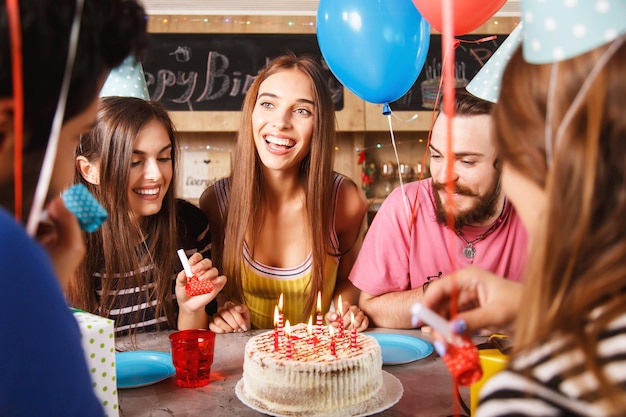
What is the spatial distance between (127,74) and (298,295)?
3.49ft

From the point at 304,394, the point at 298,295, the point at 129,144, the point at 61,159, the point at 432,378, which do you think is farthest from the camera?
the point at 298,295

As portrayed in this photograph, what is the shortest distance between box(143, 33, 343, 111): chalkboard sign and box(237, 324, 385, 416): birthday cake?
11.1 ft

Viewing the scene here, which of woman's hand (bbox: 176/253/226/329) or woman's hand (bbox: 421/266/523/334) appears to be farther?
woman's hand (bbox: 176/253/226/329)

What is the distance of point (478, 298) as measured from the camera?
0.93 m

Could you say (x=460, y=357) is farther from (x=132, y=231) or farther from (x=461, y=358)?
(x=132, y=231)

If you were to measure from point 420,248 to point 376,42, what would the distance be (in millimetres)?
799

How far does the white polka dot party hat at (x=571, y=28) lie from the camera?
698mm

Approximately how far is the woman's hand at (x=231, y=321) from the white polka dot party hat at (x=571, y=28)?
1.32 m

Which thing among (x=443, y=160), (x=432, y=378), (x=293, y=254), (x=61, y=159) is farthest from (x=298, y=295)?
(x=61, y=159)

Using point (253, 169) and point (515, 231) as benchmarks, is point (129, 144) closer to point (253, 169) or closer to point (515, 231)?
point (253, 169)

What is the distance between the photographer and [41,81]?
2.25ft

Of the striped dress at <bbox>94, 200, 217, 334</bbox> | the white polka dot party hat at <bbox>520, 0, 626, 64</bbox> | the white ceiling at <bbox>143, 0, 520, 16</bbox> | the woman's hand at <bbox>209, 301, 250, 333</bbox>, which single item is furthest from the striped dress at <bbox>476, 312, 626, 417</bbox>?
the white ceiling at <bbox>143, 0, 520, 16</bbox>

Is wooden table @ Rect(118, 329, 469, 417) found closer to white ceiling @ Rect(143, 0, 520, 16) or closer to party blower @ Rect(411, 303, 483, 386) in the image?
party blower @ Rect(411, 303, 483, 386)

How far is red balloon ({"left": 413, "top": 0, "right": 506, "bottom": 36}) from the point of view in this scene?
187 cm
